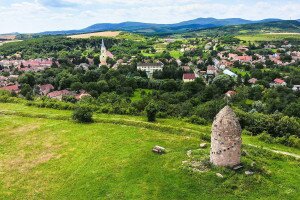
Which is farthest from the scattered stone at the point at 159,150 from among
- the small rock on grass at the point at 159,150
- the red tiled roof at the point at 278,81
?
the red tiled roof at the point at 278,81

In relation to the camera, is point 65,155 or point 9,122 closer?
point 65,155

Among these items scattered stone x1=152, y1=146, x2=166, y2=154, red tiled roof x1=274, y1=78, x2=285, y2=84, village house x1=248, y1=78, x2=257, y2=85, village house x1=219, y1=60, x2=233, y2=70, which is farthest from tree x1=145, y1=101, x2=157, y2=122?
village house x1=219, y1=60, x2=233, y2=70

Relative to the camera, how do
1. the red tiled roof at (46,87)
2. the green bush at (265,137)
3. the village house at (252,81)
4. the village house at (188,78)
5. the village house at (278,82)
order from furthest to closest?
the village house at (188,78) → the village house at (252,81) → the village house at (278,82) → the red tiled roof at (46,87) → the green bush at (265,137)

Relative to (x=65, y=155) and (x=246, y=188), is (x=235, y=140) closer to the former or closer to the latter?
(x=246, y=188)

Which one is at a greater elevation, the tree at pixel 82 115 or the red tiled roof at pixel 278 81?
the tree at pixel 82 115

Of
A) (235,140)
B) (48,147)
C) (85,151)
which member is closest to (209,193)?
(235,140)

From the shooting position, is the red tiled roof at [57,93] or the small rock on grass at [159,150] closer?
the small rock on grass at [159,150]

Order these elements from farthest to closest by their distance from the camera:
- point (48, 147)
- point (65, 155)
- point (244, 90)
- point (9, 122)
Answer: point (244, 90) < point (9, 122) < point (48, 147) < point (65, 155)

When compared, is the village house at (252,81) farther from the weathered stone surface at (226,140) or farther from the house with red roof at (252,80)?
the weathered stone surface at (226,140)
